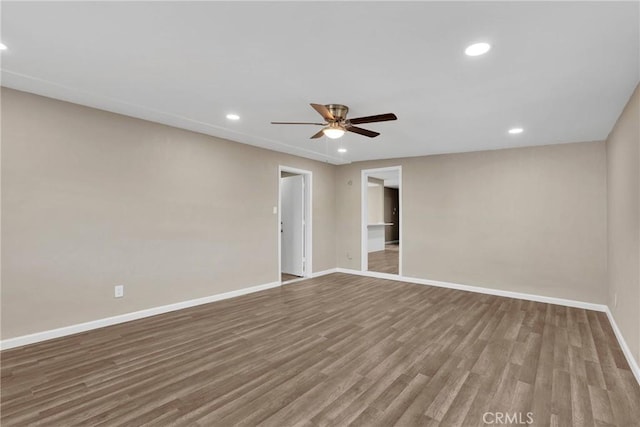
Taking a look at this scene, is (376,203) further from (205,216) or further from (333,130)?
Result: (333,130)

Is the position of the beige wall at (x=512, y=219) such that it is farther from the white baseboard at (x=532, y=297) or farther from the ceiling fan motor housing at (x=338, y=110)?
the ceiling fan motor housing at (x=338, y=110)

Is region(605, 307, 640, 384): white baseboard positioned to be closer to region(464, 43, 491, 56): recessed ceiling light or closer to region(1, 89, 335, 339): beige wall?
region(464, 43, 491, 56): recessed ceiling light

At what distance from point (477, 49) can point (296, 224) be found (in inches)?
189

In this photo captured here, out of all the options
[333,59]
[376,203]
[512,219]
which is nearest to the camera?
[333,59]

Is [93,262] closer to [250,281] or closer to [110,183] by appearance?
[110,183]

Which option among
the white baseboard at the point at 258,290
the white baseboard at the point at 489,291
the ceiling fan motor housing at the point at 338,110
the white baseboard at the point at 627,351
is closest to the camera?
the white baseboard at the point at 627,351

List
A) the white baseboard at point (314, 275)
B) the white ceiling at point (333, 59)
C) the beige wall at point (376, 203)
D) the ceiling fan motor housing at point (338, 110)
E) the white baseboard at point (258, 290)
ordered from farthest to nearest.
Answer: the beige wall at point (376, 203) → the white baseboard at point (314, 275) → the ceiling fan motor housing at point (338, 110) → the white baseboard at point (258, 290) → the white ceiling at point (333, 59)

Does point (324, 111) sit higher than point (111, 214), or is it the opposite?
point (324, 111)

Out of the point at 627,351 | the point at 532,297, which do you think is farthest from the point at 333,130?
the point at 532,297

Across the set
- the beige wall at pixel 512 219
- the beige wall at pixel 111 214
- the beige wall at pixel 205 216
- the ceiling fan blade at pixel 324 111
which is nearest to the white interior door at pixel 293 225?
the beige wall at pixel 205 216

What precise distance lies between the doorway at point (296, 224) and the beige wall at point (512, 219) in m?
1.69

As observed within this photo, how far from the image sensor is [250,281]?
509cm

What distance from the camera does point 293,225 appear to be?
6.49m

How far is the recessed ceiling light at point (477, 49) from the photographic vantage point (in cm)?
203
